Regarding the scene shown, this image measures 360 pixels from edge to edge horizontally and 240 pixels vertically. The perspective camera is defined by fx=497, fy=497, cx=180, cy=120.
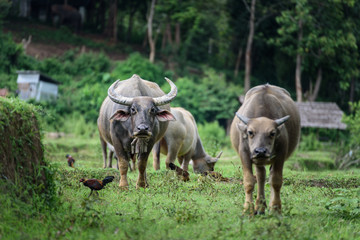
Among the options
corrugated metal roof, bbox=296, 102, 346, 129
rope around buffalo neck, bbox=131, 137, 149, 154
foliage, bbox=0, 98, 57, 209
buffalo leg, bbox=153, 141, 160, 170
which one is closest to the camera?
foliage, bbox=0, 98, 57, 209

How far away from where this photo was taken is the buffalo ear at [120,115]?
7746mm

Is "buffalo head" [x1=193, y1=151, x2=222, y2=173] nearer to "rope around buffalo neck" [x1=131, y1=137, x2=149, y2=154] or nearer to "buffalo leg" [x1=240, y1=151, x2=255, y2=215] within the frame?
"rope around buffalo neck" [x1=131, y1=137, x2=149, y2=154]

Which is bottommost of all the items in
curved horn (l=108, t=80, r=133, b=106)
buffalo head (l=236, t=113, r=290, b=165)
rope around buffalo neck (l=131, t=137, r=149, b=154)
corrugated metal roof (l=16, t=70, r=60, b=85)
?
corrugated metal roof (l=16, t=70, r=60, b=85)

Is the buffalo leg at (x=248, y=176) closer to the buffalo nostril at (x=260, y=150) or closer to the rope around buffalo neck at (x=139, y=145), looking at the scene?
the buffalo nostril at (x=260, y=150)

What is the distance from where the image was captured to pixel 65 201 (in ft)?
20.1

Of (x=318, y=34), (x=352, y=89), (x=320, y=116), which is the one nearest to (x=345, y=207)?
(x=320, y=116)

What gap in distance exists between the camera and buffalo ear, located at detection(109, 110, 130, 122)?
775 cm

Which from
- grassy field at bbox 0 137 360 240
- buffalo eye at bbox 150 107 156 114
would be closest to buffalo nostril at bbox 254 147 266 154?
grassy field at bbox 0 137 360 240

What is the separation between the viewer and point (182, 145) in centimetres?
1119

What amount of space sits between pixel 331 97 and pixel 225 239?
1023 inches

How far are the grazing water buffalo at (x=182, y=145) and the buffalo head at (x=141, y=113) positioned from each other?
2586mm

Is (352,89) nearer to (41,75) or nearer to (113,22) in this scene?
(113,22)

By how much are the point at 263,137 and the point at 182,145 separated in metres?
5.75

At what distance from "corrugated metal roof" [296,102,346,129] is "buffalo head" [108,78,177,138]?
15302 millimetres
